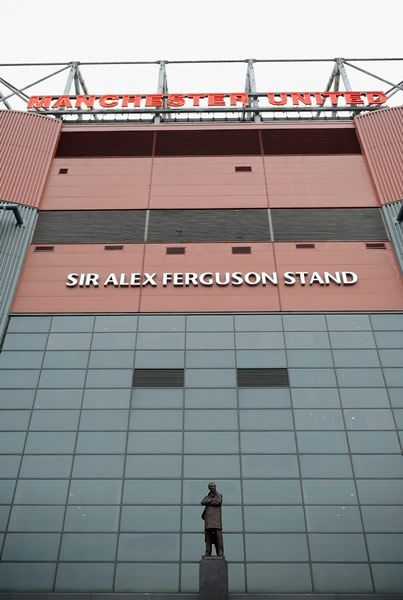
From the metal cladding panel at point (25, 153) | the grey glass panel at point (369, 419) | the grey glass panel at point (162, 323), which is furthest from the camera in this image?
the metal cladding panel at point (25, 153)

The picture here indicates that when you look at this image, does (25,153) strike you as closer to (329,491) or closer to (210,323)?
(210,323)

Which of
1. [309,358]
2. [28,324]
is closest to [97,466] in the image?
[28,324]

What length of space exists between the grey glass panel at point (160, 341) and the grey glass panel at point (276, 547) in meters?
8.91

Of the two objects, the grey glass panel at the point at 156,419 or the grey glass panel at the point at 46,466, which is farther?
the grey glass panel at the point at 156,419

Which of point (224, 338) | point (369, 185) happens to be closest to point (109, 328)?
point (224, 338)

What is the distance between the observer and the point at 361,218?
88.1 feet

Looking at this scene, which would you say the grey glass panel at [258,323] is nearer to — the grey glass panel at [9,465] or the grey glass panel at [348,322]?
the grey glass panel at [348,322]

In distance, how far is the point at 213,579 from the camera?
13.4 meters

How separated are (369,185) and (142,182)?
14452 mm

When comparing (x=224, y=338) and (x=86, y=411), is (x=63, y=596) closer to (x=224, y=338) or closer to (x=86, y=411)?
(x=86, y=411)

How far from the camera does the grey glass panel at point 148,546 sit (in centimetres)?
1645

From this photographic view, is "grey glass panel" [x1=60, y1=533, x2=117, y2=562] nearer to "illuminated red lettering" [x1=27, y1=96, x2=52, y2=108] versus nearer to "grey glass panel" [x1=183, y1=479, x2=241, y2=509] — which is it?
"grey glass panel" [x1=183, y1=479, x2=241, y2=509]

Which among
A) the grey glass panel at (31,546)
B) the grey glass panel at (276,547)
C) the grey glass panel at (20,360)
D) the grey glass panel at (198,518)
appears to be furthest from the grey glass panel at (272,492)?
the grey glass panel at (20,360)

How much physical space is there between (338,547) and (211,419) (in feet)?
22.2
